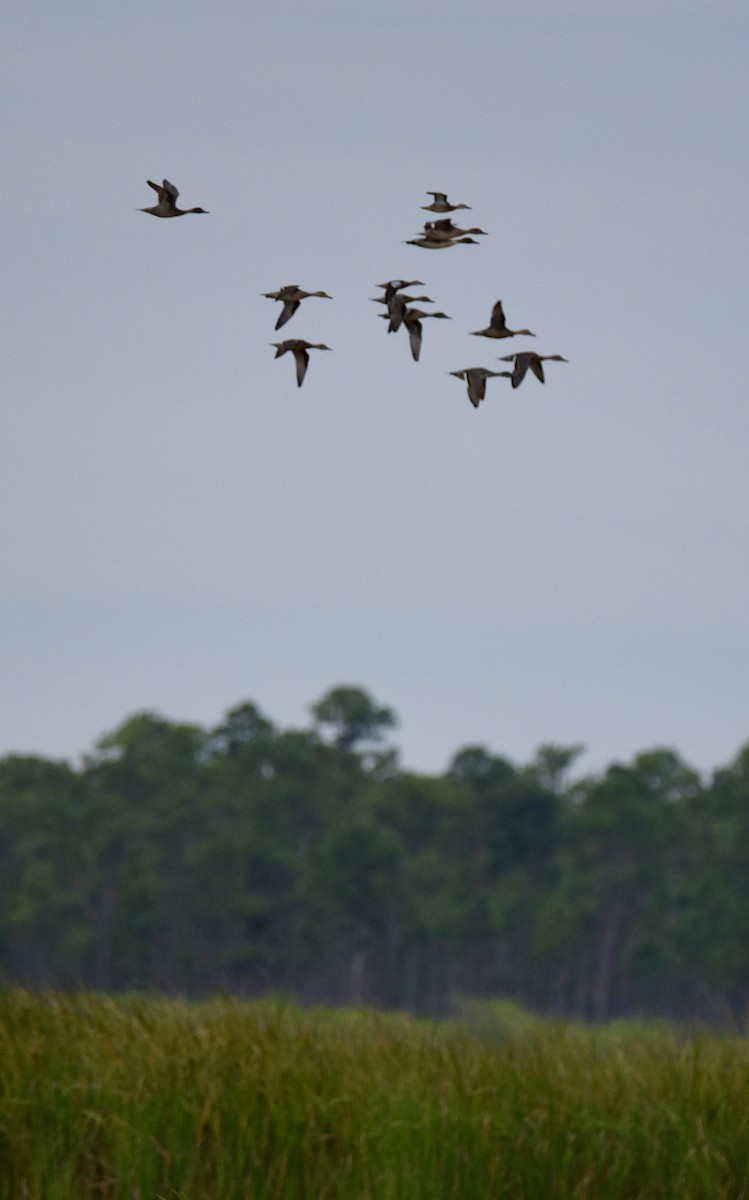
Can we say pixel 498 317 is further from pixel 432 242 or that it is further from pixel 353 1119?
pixel 353 1119

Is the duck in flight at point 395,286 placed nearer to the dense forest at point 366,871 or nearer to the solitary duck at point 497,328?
the solitary duck at point 497,328

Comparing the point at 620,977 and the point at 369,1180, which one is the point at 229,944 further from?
the point at 369,1180

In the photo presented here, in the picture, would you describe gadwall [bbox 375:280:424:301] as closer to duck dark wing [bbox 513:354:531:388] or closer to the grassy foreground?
duck dark wing [bbox 513:354:531:388]

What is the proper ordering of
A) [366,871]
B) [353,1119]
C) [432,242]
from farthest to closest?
[366,871]
[353,1119]
[432,242]

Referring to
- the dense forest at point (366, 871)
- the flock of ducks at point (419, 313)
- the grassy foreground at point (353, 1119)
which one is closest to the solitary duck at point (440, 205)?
the flock of ducks at point (419, 313)

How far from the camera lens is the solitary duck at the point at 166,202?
13.1 feet

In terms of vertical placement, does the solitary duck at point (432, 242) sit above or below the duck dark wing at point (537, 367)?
above

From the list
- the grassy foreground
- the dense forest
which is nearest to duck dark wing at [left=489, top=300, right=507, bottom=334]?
the grassy foreground

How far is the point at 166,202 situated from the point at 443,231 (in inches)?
28.7

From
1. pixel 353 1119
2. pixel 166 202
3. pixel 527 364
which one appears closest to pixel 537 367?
pixel 527 364

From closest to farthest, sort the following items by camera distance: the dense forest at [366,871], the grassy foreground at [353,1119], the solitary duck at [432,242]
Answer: the solitary duck at [432,242] < the grassy foreground at [353,1119] < the dense forest at [366,871]

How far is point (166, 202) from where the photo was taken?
13.4 ft

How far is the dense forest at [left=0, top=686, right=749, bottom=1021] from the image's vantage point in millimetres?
52438

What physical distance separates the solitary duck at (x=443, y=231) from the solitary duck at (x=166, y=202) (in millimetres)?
639
